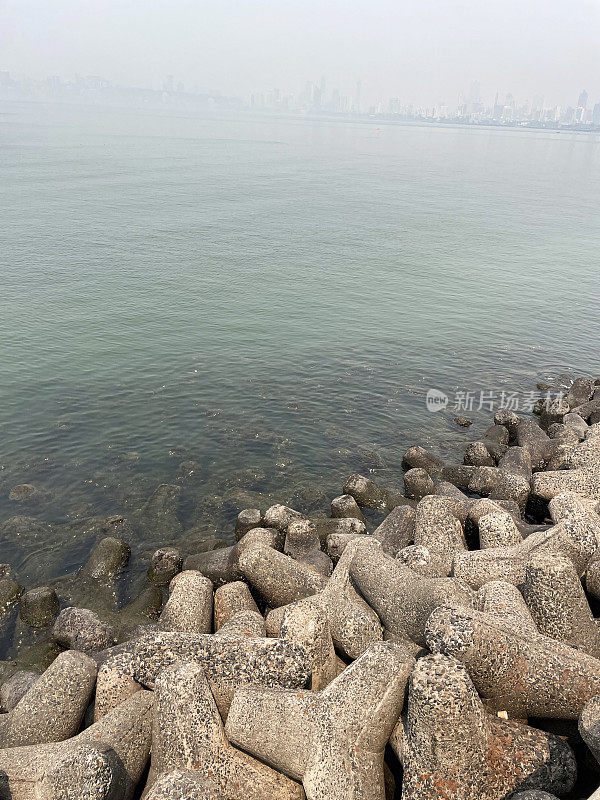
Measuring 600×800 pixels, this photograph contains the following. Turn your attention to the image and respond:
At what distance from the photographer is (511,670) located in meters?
8.59

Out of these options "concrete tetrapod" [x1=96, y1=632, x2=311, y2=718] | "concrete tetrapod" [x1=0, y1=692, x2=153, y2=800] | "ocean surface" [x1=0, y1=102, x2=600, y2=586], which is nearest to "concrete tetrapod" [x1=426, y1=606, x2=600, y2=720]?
"concrete tetrapod" [x1=96, y1=632, x2=311, y2=718]

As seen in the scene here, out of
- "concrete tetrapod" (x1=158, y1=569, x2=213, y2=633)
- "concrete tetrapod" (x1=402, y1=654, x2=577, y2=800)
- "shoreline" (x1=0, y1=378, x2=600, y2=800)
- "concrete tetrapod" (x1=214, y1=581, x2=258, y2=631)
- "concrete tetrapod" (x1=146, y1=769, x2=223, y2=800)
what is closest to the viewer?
"concrete tetrapod" (x1=146, y1=769, x2=223, y2=800)

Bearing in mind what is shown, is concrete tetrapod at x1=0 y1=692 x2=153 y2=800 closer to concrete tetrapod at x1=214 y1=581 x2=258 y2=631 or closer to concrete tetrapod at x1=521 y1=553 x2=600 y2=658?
concrete tetrapod at x1=214 y1=581 x2=258 y2=631

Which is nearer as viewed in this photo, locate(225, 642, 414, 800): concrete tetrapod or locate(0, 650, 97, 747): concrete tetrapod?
locate(225, 642, 414, 800): concrete tetrapod

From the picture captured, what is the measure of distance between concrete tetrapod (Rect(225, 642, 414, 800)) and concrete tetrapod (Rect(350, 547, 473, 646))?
5.44 ft

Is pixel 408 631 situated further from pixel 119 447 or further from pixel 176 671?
pixel 119 447

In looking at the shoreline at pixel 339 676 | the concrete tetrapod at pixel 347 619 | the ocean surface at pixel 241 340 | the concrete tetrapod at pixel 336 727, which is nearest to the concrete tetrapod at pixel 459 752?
the shoreline at pixel 339 676

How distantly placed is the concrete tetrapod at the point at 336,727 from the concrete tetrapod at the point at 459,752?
485 mm

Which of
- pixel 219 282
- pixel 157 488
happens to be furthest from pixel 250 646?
pixel 219 282

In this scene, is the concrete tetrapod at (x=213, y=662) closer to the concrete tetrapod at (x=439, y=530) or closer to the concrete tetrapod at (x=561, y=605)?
the concrete tetrapod at (x=561, y=605)

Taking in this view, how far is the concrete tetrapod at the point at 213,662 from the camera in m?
9.73

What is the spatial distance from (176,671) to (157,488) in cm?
1374

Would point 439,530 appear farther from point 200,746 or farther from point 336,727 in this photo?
point 200,746

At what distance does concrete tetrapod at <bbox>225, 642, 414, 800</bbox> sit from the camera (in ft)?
26.2
